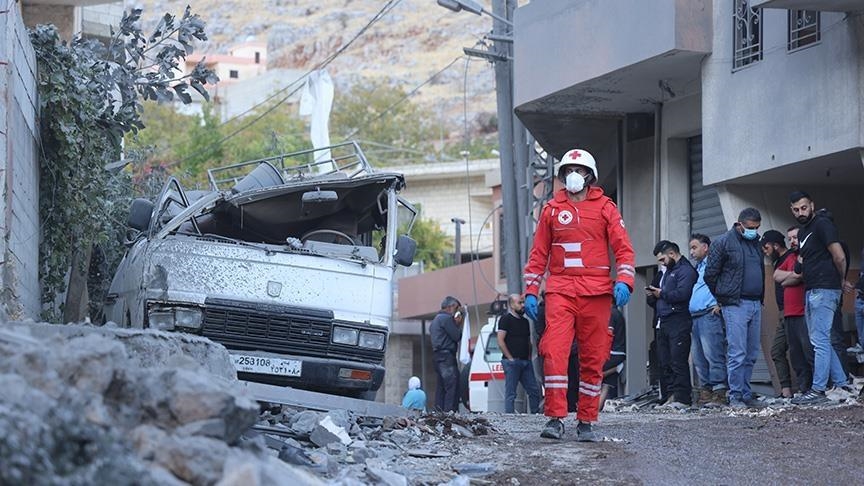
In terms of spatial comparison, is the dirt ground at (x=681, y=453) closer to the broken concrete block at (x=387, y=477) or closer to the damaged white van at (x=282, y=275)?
the broken concrete block at (x=387, y=477)

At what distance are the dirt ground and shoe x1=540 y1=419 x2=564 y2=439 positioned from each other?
0.20 feet

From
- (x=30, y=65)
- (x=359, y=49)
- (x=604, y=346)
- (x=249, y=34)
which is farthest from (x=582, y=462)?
(x=249, y=34)

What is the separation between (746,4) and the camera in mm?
16625

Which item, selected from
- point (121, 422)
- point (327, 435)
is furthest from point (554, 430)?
point (121, 422)

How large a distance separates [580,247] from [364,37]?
14240cm

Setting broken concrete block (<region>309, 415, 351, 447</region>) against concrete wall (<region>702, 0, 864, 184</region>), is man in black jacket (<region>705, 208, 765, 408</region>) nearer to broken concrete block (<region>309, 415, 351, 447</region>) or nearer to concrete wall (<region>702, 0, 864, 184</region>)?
concrete wall (<region>702, 0, 864, 184</region>)

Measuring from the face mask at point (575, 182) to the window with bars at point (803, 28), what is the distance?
584 centimetres

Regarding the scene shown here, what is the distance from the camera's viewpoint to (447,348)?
65.3 feet

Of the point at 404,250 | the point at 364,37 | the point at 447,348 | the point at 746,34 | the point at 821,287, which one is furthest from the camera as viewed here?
the point at 364,37

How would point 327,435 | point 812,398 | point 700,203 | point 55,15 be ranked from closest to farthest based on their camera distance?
point 327,435
point 812,398
point 700,203
point 55,15

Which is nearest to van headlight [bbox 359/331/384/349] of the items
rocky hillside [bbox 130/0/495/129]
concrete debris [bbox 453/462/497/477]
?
concrete debris [bbox 453/462/497/477]

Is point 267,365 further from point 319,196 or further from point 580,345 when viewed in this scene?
point 580,345

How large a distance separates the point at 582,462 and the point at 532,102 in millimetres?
11773

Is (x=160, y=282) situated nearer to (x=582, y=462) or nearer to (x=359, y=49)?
(x=582, y=462)
